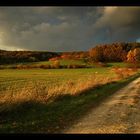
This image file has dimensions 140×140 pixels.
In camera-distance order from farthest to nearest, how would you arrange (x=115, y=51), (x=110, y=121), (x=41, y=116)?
(x=115, y=51) → (x=41, y=116) → (x=110, y=121)

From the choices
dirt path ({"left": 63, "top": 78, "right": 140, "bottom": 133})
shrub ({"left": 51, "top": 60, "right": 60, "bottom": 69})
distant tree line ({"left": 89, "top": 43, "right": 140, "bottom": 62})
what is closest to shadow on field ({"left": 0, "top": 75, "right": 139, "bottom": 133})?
dirt path ({"left": 63, "top": 78, "right": 140, "bottom": 133})

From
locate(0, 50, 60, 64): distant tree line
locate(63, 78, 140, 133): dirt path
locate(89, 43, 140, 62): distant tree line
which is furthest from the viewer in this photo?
locate(0, 50, 60, 64): distant tree line

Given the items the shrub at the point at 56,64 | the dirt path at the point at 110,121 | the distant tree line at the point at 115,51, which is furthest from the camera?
the shrub at the point at 56,64

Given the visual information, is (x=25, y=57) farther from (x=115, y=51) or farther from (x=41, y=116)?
(x=41, y=116)

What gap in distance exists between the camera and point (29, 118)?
9820 millimetres

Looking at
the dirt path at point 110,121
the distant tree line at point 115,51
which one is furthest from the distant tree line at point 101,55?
the dirt path at point 110,121

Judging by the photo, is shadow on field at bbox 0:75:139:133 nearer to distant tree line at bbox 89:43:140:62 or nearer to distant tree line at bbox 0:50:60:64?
distant tree line at bbox 89:43:140:62

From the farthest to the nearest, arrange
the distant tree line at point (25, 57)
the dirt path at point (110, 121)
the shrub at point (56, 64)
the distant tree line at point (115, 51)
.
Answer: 1. the shrub at point (56, 64)
2. the distant tree line at point (25, 57)
3. the distant tree line at point (115, 51)
4. the dirt path at point (110, 121)

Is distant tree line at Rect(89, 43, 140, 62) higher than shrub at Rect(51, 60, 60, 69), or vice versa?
distant tree line at Rect(89, 43, 140, 62)

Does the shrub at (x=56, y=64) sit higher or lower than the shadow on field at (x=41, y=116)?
lower

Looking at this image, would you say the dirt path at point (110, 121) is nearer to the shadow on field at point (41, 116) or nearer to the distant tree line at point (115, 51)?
the shadow on field at point (41, 116)

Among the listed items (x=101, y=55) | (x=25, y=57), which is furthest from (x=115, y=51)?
(x=25, y=57)
